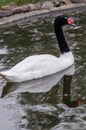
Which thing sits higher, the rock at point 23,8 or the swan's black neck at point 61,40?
the swan's black neck at point 61,40

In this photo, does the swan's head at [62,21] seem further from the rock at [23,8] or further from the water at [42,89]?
the rock at [23,8]

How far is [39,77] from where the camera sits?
1056cm

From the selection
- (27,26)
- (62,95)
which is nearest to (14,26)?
(27,26)

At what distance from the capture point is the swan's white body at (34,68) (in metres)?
10.0

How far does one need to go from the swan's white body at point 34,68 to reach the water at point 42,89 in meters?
0.13

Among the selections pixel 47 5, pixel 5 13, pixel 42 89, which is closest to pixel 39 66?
pixel 42 89

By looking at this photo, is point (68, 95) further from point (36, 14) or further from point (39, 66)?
point (36, 14)

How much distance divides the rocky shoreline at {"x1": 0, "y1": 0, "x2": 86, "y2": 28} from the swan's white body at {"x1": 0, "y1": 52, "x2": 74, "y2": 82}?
4286 mm

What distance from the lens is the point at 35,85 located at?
10.2 meters

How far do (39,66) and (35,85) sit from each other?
0.40 meters

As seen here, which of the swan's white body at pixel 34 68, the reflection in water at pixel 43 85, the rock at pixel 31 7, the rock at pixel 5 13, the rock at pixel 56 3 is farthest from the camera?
the rock at pixel 56 3

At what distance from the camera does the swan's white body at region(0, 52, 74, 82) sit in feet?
32.9

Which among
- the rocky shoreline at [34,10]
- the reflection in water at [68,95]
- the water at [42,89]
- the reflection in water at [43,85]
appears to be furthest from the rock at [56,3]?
the reflection in water at [68,95]

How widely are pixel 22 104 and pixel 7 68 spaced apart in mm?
2072
